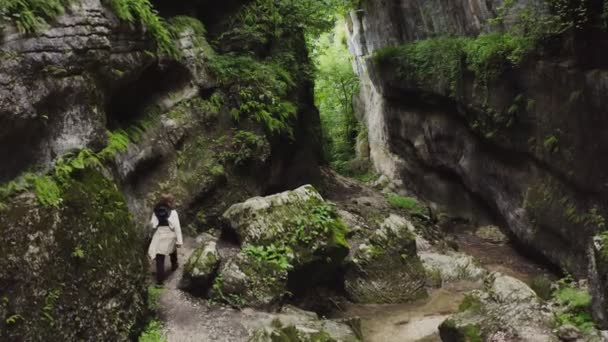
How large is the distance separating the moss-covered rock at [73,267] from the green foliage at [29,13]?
240 cm

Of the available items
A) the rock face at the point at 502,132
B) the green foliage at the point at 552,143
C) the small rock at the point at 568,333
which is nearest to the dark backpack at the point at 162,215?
the small rock at the point at 568,333

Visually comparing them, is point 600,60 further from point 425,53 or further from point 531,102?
point 425,53

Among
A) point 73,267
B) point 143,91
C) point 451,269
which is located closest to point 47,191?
point 73,267

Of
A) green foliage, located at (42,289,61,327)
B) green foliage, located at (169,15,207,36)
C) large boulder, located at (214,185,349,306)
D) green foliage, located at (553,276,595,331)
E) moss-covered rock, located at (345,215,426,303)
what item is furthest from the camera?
green foliage, located at (169,15,207,36)

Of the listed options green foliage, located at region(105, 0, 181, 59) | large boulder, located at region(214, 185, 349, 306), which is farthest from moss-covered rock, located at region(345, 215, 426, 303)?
green foliage, located at region(105, 0, 181, 59)

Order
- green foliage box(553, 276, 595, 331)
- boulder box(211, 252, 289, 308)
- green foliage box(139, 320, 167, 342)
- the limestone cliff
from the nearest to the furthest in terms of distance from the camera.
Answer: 1. the limestone cliff
2. green foliage box(139, 320, 167, 342)
3. green foliage box(553, 276, 595, 331)
4. boulder box(211, 252, 289, 308)

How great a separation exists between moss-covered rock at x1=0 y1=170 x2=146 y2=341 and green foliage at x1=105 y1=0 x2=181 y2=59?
3642 millimetres

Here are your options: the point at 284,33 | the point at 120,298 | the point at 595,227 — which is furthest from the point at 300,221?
the point at 284,33

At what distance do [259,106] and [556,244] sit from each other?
9.39 m

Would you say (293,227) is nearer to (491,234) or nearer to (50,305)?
(50,305)

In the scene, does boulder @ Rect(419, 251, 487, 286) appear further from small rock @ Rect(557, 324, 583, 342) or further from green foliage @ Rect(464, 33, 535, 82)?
green foliage @ Rect(464, 33, 535, 82)

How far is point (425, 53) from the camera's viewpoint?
19.3 m

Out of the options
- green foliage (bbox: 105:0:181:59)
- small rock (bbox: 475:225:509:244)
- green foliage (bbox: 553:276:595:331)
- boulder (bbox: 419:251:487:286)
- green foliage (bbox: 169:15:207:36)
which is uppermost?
green foliage (bbox: 169:15:207:36)

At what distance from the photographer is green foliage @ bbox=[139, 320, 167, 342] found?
7740 millimetres
